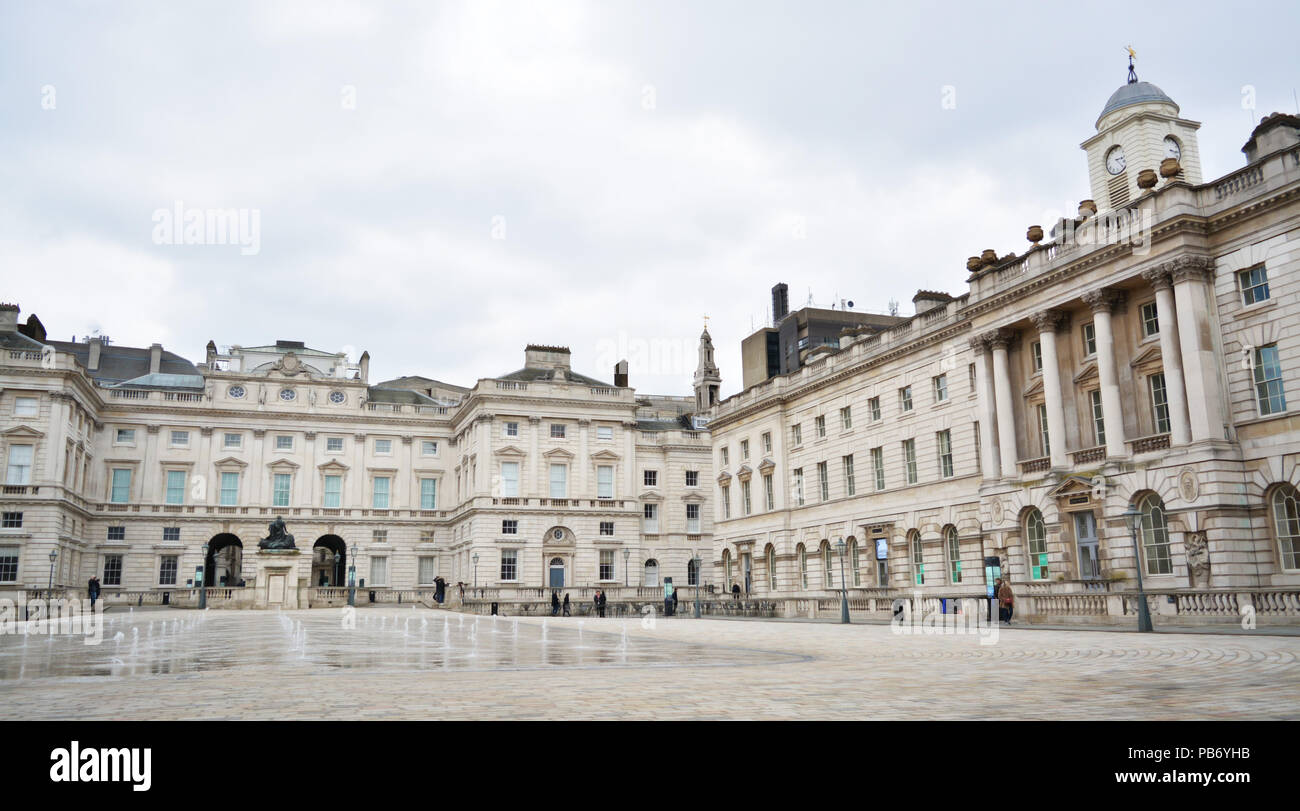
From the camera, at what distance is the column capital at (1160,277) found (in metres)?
32.4

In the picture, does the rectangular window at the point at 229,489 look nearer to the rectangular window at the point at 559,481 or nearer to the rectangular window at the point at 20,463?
the rectangular window at the point at 20,463

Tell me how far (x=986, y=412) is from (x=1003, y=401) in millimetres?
940

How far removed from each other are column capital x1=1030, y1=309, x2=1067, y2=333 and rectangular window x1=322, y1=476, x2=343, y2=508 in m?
59.5

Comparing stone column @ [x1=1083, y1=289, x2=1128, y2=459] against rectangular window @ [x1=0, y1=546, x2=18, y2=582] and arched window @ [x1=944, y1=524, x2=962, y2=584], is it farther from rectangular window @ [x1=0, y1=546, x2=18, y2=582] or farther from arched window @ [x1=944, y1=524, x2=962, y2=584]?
rectangular window @ [x1=0, y1=546, x2=18, y2=582]

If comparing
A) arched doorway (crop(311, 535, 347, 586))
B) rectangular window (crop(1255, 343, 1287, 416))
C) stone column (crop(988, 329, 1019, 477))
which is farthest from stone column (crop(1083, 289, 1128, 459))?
arched doorway (crop(311, 535, 347, 586))

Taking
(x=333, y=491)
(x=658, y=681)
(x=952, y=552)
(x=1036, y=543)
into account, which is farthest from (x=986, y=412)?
(x=333, y=491)

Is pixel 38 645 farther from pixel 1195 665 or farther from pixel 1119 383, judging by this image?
pixel 1119 383

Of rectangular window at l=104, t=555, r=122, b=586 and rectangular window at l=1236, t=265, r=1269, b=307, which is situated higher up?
rectangular window at l=1236, t=265, r=1269, b=307

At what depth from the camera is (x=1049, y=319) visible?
37.3 meters

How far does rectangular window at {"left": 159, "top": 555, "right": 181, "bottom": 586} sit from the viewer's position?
74.1 metres

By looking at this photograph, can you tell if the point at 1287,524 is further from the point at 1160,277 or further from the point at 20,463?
the point at 20,463

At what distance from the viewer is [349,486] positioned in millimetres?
80000

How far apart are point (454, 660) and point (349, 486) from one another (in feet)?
224

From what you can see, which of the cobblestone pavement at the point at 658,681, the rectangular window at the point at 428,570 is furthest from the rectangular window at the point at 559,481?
the cobblestone pavement at the point at 658,681
